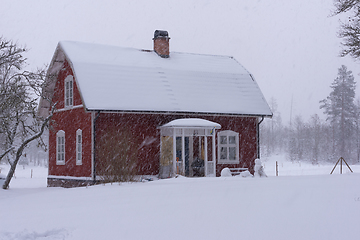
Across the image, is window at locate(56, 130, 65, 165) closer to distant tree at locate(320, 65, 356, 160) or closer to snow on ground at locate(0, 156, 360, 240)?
snow on ground at locate(0, 156, 360, 240)

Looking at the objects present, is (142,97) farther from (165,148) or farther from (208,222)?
(208,222)

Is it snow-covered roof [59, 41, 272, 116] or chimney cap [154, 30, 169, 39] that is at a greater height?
chimney cap [154, 30, 169, 39]

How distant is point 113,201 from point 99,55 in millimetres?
12583

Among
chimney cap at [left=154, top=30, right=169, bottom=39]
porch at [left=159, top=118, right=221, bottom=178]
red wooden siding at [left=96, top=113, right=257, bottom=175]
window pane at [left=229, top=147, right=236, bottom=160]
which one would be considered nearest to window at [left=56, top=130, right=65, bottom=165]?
red wooden siding at [left=96, top=113, right=257, bottom=175]

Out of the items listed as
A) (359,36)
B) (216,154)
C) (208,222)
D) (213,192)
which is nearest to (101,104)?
(216,154)

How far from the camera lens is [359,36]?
1748 centimetres

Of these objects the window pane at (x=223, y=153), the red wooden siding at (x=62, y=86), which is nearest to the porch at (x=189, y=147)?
the window pane at (x=223, y=153)

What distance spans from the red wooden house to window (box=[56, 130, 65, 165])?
0.05m

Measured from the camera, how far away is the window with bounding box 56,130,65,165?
2134cm

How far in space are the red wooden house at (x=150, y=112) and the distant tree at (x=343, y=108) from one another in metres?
37.5

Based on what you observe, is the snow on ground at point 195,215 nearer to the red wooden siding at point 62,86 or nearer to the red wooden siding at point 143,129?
the red wooden siding at point 143,129

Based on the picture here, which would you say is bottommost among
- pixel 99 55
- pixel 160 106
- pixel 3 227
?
pixel 3 227

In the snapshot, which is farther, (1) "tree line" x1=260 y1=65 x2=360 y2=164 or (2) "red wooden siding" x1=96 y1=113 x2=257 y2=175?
(1) "tree line" x1=260 y1=65 x2=360 y2=164

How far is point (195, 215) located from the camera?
7.90 metres
